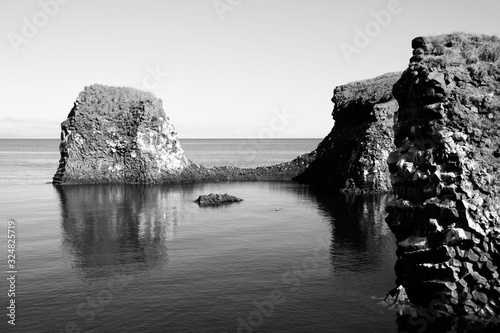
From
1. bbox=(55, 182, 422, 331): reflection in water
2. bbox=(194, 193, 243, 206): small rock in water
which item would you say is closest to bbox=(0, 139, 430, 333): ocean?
bbox=(55, 182, 422, 331): reflection in water

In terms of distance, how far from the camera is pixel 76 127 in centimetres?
12006

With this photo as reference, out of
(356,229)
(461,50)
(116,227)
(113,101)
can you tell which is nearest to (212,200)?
(116,227)

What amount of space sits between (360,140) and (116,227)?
62.0 m

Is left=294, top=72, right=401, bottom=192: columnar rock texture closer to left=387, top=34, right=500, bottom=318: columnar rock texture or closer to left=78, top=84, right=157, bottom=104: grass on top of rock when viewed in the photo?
left=78, top=84, right=157, bottom=104: grass on top of rock

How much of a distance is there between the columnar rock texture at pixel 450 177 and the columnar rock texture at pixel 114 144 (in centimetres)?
8867

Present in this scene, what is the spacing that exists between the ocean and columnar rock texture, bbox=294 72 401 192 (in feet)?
54.5

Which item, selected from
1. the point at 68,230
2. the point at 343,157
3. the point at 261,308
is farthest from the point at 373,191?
the point at 261,308

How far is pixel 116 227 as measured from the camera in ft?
218

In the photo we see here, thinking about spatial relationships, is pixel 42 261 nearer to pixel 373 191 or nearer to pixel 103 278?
pixel 103 278

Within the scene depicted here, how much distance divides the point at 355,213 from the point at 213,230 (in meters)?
26.4

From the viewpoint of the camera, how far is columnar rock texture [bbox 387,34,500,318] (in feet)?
111

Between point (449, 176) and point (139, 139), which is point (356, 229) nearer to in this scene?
point (449, 176)

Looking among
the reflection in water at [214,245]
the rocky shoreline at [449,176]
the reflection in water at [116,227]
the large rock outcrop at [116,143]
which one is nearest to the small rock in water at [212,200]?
the reflection in water at [214,245]

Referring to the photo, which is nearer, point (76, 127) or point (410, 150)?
point (410, 150)
